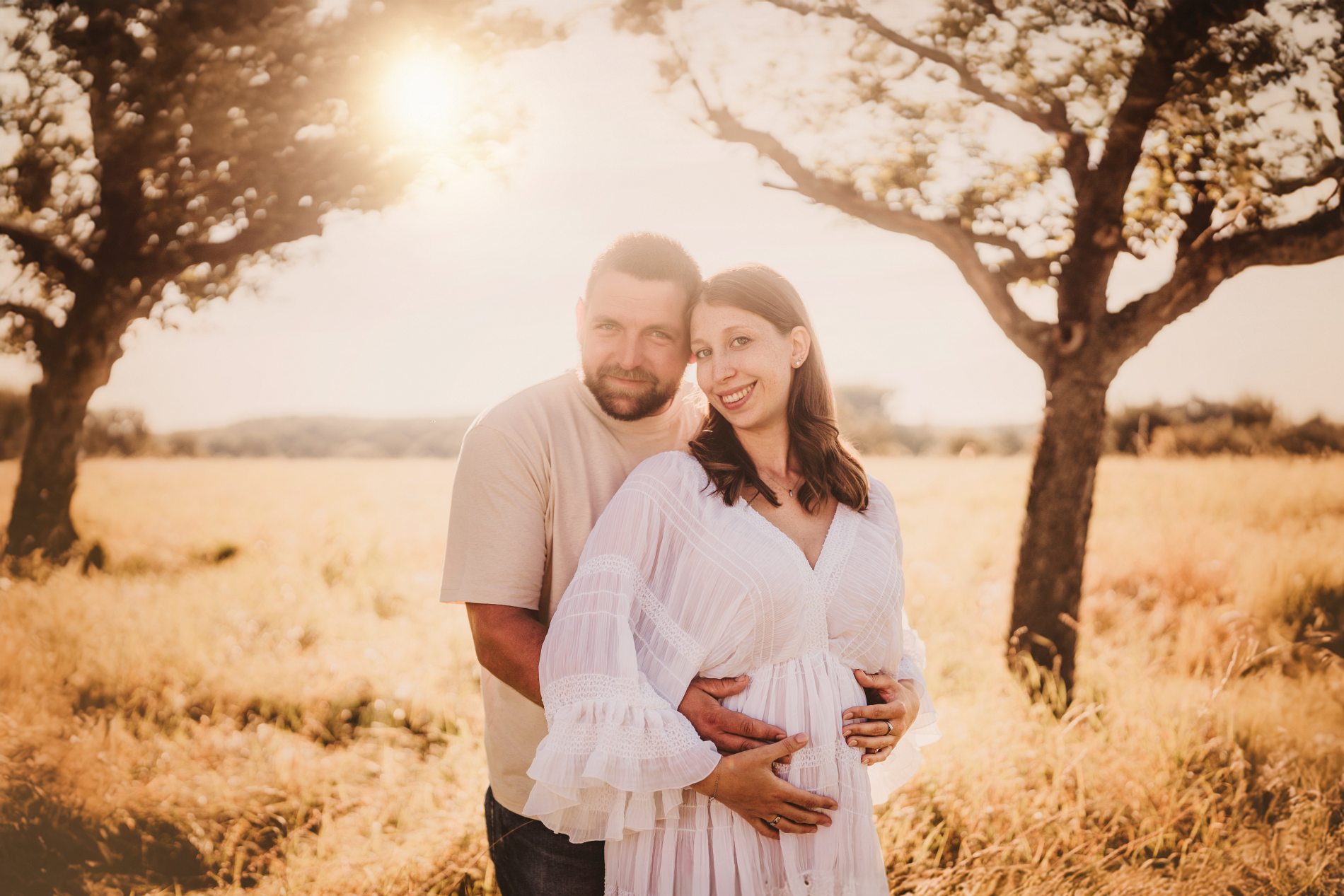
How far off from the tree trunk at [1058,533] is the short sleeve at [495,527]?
3.18 metres

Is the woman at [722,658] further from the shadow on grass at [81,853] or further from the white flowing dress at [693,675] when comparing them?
the shadow on grass at [81,853]

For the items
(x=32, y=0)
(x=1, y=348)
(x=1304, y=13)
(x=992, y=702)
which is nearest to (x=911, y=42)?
(x=1304, y=13)

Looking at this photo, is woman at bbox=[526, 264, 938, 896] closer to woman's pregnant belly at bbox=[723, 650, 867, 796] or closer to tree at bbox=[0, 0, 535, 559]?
woman's pregnant belly at bbox=[723, 650, 867, 796]

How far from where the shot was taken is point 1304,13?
4133 mm

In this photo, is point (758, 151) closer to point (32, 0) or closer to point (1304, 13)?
point (1304, 13)

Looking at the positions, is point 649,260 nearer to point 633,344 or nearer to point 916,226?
point 633,344

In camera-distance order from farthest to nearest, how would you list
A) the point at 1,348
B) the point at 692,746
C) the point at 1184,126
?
the point at 1,348 → the point at 1184,126 → the point at 692,746

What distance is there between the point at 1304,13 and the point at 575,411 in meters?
4.55

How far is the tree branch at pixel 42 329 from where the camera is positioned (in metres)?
7.00

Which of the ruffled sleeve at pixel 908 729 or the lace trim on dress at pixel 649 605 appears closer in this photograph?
the lace trim on dress at pixel 649 605

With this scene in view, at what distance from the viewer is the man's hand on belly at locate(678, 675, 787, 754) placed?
1.98 metres

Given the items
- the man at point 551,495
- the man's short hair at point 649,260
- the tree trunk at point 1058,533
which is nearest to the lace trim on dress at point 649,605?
the man at point 551,495

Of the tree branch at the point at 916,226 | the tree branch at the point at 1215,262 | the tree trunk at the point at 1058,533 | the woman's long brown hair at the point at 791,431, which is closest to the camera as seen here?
the woman's long brown hair at the point at 791,431

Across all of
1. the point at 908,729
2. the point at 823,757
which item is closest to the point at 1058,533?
the point at 908,729
